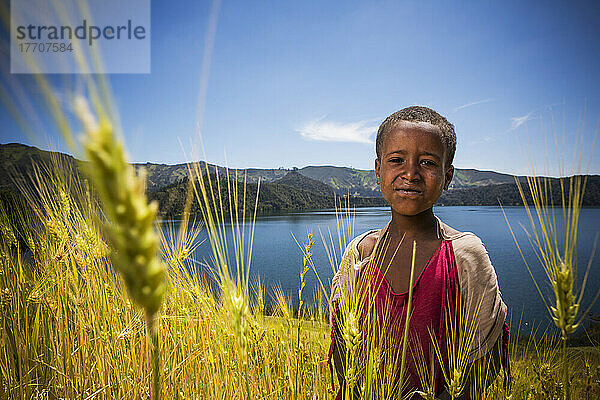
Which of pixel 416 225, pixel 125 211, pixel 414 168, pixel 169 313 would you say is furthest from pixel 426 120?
pixel 169 313

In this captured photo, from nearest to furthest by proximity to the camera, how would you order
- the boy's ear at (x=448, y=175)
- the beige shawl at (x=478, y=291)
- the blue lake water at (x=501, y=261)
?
the beige shawl at (x=478, y=291) → the boy's ear at (x=448, y=175) → the blue lake water at (x=501, y=261)

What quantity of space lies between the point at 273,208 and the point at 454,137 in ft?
263

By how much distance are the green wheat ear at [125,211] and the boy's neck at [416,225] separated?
52.2 inches

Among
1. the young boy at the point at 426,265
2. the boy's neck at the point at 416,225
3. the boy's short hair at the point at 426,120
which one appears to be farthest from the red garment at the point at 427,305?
the boy's short hair at the point at 426,120

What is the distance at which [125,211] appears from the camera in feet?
1.19

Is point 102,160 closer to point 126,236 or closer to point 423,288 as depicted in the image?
point 126,236

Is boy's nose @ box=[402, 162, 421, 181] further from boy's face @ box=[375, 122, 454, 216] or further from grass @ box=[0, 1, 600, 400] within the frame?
grass @ box=[0, 1, 600, 400]

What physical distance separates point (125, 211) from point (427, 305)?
1379 mm

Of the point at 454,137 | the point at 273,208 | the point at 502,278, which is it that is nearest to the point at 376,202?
the point at 273,208

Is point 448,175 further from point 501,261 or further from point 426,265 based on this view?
point 501,261

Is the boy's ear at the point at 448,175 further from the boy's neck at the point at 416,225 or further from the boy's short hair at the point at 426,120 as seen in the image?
the boy's neck at the point at 416,225

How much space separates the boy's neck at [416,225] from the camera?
1558 mm

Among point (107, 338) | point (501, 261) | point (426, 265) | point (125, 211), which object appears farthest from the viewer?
point (501, 261)

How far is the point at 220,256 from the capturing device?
71 centimetres
